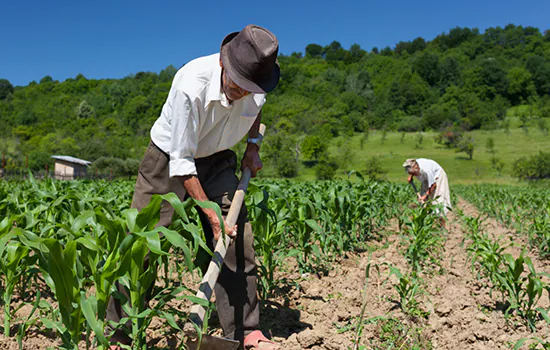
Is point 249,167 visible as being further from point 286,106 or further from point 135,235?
point 286,106

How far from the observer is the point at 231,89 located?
2.29m

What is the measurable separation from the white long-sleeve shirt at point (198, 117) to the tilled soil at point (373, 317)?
1.13 metres

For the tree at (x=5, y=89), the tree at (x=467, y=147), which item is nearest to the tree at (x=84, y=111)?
the tree at (x=5, y=89)

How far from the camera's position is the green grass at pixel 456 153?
39.8 m

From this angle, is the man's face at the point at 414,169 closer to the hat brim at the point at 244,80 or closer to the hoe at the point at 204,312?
the hat brim at the point at 244,80

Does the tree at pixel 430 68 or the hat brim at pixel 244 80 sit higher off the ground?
the tree at pixel 430 68

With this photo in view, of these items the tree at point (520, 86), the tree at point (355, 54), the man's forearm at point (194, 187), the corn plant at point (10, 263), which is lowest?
the corn plant at point (10, 263)

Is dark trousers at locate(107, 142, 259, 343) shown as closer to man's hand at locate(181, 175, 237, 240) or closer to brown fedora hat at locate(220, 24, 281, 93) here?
man's hand at locate(181, 175, 237, 240)

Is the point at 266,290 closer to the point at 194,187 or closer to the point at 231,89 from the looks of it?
the point at 194,187

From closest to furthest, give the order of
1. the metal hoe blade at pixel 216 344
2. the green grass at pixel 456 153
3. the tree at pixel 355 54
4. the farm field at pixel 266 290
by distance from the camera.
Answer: the farm field at pixel 266 290
the metal hoe blade at pixel 216 344
the green grass at pixel 456 153
the tree at pixel 355 54

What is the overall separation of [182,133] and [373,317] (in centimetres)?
174

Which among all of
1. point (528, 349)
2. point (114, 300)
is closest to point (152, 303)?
point (114, 300)

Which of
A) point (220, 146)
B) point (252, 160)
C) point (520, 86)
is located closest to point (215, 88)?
point (220, 146)

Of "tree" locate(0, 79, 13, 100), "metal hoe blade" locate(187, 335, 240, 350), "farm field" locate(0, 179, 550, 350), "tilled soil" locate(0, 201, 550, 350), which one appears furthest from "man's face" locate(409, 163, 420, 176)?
"tree" locate(0, 79, 13, 100)
